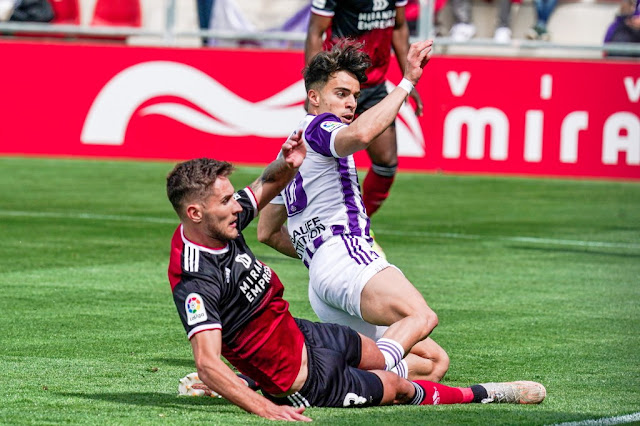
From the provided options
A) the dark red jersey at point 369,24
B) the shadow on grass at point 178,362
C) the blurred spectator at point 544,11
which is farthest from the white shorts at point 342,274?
the blurred spectator at point 544,11

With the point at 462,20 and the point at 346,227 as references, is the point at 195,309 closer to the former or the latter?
the point at 346,227

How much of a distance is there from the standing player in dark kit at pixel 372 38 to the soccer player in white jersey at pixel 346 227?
3.99m

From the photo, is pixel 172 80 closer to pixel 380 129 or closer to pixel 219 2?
pixel 219 2

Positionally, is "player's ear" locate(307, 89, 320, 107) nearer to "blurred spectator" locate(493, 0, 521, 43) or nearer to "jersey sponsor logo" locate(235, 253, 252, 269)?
"jersey sponsor logo" locate(235, 253, 252, 269)

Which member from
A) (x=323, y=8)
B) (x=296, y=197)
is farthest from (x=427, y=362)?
(x=323, y=8)

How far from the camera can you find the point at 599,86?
17062mm

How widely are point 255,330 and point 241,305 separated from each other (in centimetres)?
13

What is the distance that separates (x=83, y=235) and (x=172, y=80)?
6.26 metres

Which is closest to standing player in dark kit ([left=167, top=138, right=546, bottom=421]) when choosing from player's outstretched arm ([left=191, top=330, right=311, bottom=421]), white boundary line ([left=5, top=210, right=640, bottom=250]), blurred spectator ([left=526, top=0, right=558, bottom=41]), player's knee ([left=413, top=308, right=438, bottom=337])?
player's outstretched arm ([left=191, top=330, right=311, bottom=421])

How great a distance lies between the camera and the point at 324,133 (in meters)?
6.61

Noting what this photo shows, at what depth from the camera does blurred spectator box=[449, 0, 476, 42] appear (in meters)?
20.8

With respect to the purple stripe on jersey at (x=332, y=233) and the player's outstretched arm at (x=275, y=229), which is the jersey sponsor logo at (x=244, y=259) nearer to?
the purple stripe on jersey at (x=332, y=233)

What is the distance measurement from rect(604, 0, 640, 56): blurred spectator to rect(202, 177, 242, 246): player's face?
1383 cm

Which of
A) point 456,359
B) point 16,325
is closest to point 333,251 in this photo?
point 456,359
